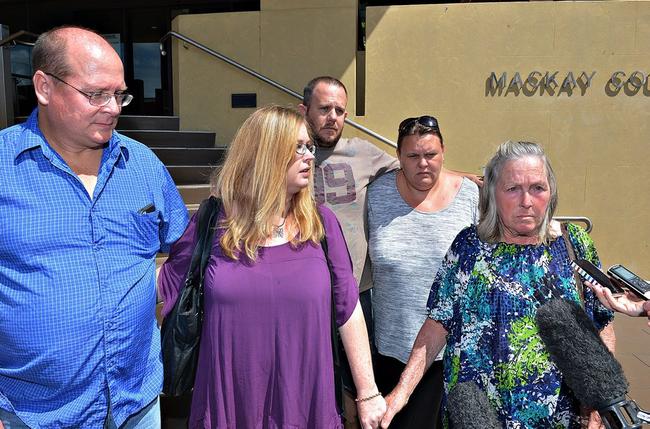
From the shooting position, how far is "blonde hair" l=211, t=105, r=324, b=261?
6.73ft

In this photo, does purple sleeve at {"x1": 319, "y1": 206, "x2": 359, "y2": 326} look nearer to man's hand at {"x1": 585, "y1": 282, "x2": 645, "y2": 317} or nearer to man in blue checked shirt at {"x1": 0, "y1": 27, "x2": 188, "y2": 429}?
man in blue checked shirt at {"x1": 0, "y1": 27, "x2": 188, "y2": 429}

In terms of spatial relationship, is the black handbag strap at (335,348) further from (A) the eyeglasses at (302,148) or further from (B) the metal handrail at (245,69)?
(B) the metal handrail at (245,69)

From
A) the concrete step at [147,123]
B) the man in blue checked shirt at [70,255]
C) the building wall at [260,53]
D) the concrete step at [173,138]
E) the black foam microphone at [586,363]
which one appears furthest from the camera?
the building wall at [260,53]

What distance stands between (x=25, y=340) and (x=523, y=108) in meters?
A: 6.38

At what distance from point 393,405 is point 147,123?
6.22m

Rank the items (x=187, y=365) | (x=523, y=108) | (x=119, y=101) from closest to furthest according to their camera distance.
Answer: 1. (x=119, y=101)
2. (x=187, y=365)
3. (x=523, y=108)

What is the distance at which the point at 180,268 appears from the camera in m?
2.16

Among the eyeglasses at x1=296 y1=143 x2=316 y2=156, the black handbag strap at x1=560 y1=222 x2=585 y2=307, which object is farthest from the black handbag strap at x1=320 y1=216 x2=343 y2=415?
the black handbag strap at x1=560 y1=222 x2=585 y2=307

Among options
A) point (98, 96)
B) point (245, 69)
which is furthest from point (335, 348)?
point (245, 69)

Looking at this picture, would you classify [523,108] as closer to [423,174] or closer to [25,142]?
[423,174]

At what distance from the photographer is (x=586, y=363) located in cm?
170

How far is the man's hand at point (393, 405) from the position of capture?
2088 millimetres

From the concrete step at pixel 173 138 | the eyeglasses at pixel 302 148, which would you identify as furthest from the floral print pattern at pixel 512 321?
the concrete step at pixel 173 138

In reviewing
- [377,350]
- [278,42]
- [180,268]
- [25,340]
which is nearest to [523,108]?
[278,42]
